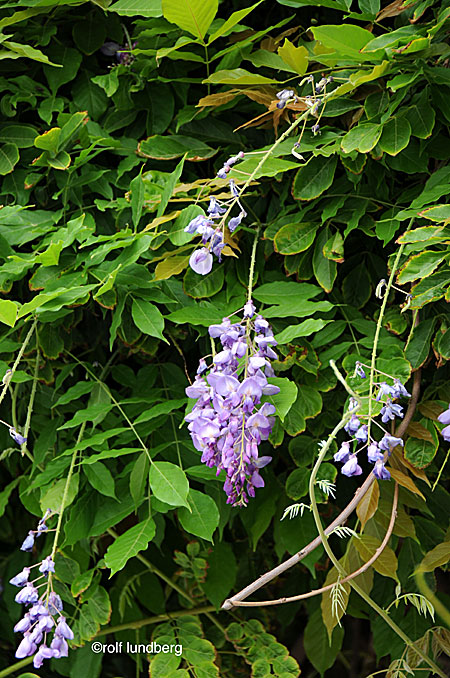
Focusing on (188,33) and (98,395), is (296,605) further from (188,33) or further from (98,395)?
(188,33)

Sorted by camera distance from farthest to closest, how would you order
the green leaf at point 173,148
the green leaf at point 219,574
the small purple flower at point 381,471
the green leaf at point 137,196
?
the green leaf at point 219,574, the green leaf at point 173,148, the green leaf at point 137,196, the small purple flower at point 381,471

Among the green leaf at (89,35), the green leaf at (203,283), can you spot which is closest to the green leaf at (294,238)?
the green leaf at (203,283)

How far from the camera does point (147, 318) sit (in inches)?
38.5

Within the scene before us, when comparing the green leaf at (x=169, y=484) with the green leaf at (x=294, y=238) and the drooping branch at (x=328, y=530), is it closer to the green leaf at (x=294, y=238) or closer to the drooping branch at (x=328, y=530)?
the drooping branch at (x=328, y=530)

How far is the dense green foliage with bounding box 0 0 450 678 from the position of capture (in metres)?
0.95

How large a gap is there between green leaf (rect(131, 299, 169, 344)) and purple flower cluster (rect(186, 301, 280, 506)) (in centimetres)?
14

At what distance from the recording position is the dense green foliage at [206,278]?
3.13 ft

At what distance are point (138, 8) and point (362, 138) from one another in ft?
1.56

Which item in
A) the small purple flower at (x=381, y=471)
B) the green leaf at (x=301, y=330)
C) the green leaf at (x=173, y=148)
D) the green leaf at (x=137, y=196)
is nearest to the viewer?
the small purple flower at (x=381, y=471)

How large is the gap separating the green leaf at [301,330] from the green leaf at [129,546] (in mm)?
339

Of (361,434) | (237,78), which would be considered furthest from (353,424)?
(237,78)

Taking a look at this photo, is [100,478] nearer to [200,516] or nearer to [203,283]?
[200,516]

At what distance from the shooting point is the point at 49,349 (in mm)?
1111

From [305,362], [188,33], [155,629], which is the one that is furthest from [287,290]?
[155,629]
